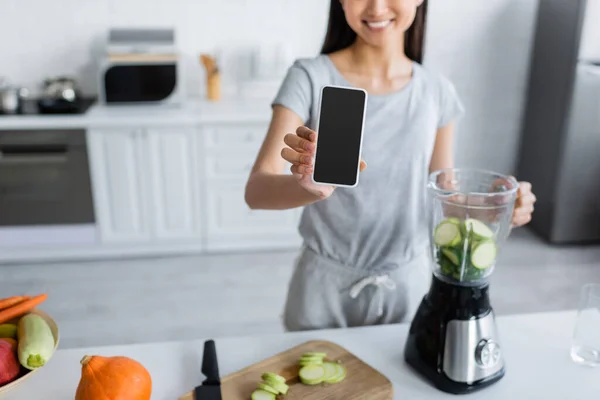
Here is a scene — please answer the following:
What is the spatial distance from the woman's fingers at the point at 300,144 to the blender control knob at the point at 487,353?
16.8 inches

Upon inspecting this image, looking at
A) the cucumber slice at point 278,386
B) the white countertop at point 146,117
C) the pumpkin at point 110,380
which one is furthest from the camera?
the white countertop at point 146,117

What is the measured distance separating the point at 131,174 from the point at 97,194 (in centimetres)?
20

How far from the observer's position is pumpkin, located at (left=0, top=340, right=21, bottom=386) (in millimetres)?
862

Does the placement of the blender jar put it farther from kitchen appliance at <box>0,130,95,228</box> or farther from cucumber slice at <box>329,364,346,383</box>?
kitchen appliance at <box>0,130,95,228</box>

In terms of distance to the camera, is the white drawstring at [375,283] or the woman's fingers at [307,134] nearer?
the woman's fingers at [307,134]

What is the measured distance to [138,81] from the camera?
Answer: 9.90 feet

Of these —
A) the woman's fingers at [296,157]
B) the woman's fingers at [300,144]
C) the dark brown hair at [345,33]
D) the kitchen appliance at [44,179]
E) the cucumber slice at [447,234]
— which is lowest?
the kitchen appliance at [44,179]

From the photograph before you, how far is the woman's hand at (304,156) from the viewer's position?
0.87 m

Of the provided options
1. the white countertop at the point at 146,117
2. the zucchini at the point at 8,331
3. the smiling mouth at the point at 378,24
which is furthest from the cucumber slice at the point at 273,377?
the white countertop at the point at 146,117

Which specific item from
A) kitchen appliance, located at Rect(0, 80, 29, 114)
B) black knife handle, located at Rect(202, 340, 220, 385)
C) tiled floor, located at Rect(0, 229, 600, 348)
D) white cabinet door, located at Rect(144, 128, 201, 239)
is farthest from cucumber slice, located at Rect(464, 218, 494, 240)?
kitchen appliance, located at Rect(0, 80, 29, 114)

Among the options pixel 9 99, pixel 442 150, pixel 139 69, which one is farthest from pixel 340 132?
pixel 9 99

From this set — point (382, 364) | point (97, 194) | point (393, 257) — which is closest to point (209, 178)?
point (97, 194)

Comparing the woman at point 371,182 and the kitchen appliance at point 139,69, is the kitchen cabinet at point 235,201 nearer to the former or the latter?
the kitchen appliance at point 139,69

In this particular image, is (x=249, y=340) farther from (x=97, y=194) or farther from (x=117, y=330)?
(x=97, y=194)
